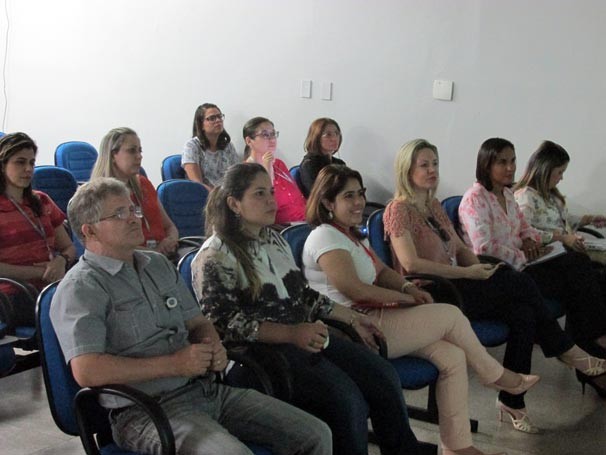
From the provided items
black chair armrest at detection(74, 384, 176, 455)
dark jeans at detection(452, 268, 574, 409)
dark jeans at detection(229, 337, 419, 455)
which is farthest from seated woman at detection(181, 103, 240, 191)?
black chair armrest at detection(74, 384, 176, 455)

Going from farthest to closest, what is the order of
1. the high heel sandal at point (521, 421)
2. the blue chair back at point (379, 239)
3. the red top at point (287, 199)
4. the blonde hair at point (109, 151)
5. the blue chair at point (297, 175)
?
the blue chair at point (297, 175) < the red top at point (287, 199) < the blonde hair at point (109, 151) < the blue chair back at point (379, 239) < the high heel sandal at point (521, 421)

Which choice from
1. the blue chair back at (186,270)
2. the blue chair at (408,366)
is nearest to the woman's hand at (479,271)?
the blue chair at (408,366)

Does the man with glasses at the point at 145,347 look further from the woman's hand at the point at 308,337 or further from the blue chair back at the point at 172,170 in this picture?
the blue chair back at the point at 172,170

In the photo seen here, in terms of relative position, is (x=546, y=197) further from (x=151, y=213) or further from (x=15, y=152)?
(x=15, y=152)

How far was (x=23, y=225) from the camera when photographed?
11.7ft

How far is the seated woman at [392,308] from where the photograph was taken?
296 centimetres

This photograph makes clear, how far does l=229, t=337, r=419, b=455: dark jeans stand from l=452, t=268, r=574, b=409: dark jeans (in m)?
0.91

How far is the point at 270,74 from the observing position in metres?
6.09

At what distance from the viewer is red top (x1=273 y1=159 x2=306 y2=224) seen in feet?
17.2

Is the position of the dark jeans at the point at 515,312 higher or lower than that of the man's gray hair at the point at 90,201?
lower

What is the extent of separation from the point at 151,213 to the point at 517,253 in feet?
6.15

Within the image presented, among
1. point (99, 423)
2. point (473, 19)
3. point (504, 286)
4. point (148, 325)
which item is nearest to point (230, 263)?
point (148, 325)

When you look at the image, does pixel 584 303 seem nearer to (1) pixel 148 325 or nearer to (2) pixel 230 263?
(2) pixel 230 263

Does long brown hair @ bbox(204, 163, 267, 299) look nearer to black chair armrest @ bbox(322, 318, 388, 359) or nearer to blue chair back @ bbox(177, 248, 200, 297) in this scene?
blue chair back @ bbox(177, 248, 200, 297)
